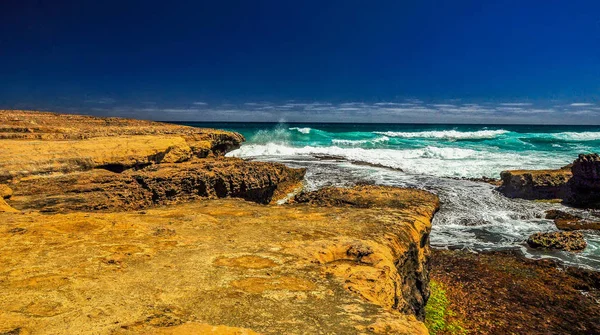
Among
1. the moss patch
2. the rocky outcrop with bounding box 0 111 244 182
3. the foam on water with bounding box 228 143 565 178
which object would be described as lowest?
the moss patch

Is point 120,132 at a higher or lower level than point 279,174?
higher

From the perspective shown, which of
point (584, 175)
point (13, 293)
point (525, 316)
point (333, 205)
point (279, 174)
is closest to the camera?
point (13, 293)

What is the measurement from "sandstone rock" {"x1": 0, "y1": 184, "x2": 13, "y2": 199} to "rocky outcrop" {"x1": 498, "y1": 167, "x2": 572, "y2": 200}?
14850 mm

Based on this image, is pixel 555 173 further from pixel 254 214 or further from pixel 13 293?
pixel 13 293

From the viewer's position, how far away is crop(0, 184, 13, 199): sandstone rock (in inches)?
179

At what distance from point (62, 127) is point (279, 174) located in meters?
4.30

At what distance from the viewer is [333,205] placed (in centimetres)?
551

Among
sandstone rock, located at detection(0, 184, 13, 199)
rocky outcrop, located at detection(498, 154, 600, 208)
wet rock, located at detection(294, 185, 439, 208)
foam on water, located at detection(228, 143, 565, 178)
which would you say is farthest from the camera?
foam on water, located at detection(228, 143, 565, 178)

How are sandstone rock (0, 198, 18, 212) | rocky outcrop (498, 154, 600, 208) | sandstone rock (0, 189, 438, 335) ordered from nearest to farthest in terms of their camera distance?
sandstone rock (0, 189, 438, 335) < sandstone rock (0, 198, 18, 212) < rocky outcrop (498, 154, 600, 208)

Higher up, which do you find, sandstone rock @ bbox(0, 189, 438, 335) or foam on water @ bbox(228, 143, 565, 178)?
sandstone rock @ bbox(0, 189, 438, 335)

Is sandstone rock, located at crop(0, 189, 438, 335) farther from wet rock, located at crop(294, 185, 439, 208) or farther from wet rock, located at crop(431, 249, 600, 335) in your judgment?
wet rock, located at crop(431, 249, 600, 335)

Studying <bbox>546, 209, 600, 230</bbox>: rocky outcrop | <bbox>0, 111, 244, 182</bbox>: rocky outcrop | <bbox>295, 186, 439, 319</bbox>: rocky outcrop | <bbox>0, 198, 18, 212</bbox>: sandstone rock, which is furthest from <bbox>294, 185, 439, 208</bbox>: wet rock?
<bbox>546, 209, 600, 230</bbox>: rocky outcrop

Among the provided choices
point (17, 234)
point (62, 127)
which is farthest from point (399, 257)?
point (62, 127)

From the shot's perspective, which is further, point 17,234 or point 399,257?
point 399,257
